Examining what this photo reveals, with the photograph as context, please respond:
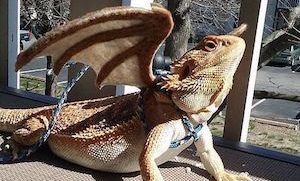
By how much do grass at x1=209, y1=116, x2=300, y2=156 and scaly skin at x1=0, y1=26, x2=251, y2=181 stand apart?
3599mm

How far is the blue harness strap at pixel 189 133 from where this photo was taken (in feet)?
5.11

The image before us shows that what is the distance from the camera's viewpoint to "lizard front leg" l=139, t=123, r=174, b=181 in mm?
1450

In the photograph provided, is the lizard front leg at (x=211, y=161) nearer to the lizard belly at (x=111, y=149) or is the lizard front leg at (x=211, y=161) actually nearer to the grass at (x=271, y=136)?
the lizard belly at (x=111, y=149)

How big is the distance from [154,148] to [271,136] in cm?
478

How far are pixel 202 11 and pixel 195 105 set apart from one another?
3.64 metres

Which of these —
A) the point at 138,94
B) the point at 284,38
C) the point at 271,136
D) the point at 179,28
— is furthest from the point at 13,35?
the point at 271,136

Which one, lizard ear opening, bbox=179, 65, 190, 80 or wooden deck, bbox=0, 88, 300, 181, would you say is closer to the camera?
lizard ear opening, bbox=179, 65, 190, 80

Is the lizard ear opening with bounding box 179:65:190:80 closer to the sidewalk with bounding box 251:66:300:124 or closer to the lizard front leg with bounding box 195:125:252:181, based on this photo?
the lizard front leg with bounding box 195:125:252:181

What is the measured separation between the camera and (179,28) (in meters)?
3.84

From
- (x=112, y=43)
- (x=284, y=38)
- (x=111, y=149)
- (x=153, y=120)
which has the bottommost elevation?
(x=111, y=149)

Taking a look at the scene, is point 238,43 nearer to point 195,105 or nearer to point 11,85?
point 195,105

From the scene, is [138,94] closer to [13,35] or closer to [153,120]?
[153,120]

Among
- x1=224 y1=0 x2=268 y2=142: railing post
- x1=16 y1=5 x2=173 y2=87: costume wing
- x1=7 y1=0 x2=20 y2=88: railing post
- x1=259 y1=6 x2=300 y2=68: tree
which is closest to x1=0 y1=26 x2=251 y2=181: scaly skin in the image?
x1=16 y1=5 x2=173 y2=87: costume wing

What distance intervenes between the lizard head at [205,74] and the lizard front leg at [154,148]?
0.10 metres
